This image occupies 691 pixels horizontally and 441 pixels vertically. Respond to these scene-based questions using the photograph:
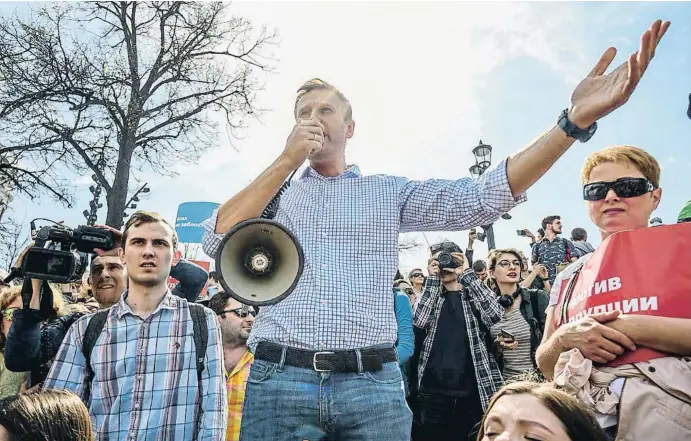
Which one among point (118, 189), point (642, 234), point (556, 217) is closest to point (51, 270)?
point (642, 234)

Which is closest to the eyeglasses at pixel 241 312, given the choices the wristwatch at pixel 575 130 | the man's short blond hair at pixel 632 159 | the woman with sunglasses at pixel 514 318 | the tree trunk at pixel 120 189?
A: the woman with sunglasses at pixel 514 318

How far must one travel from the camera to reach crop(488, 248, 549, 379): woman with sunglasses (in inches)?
161

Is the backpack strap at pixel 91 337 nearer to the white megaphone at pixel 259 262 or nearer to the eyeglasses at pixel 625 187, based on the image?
the white megaphone at pixel 259 262

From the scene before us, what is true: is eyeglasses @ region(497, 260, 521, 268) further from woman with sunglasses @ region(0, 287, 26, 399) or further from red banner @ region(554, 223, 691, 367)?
woman with sunglasses @ region(0, 287, 26, 399)

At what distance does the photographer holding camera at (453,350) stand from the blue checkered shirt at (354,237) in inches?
79.8

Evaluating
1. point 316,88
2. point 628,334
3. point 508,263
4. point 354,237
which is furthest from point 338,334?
point 508,263

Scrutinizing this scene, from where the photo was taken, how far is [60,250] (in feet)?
9.84

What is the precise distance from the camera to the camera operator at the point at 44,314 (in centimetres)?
300

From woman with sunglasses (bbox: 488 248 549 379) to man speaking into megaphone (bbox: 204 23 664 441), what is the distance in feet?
7.33

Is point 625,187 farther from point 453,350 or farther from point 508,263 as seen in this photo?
point 508,263

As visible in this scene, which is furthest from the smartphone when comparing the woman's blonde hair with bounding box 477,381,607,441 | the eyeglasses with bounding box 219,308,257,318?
the woman's blonde hair with bounding box 477,381,607,441

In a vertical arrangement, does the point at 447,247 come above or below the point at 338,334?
above

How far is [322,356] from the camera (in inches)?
74.7

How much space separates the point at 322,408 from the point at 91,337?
141cm
